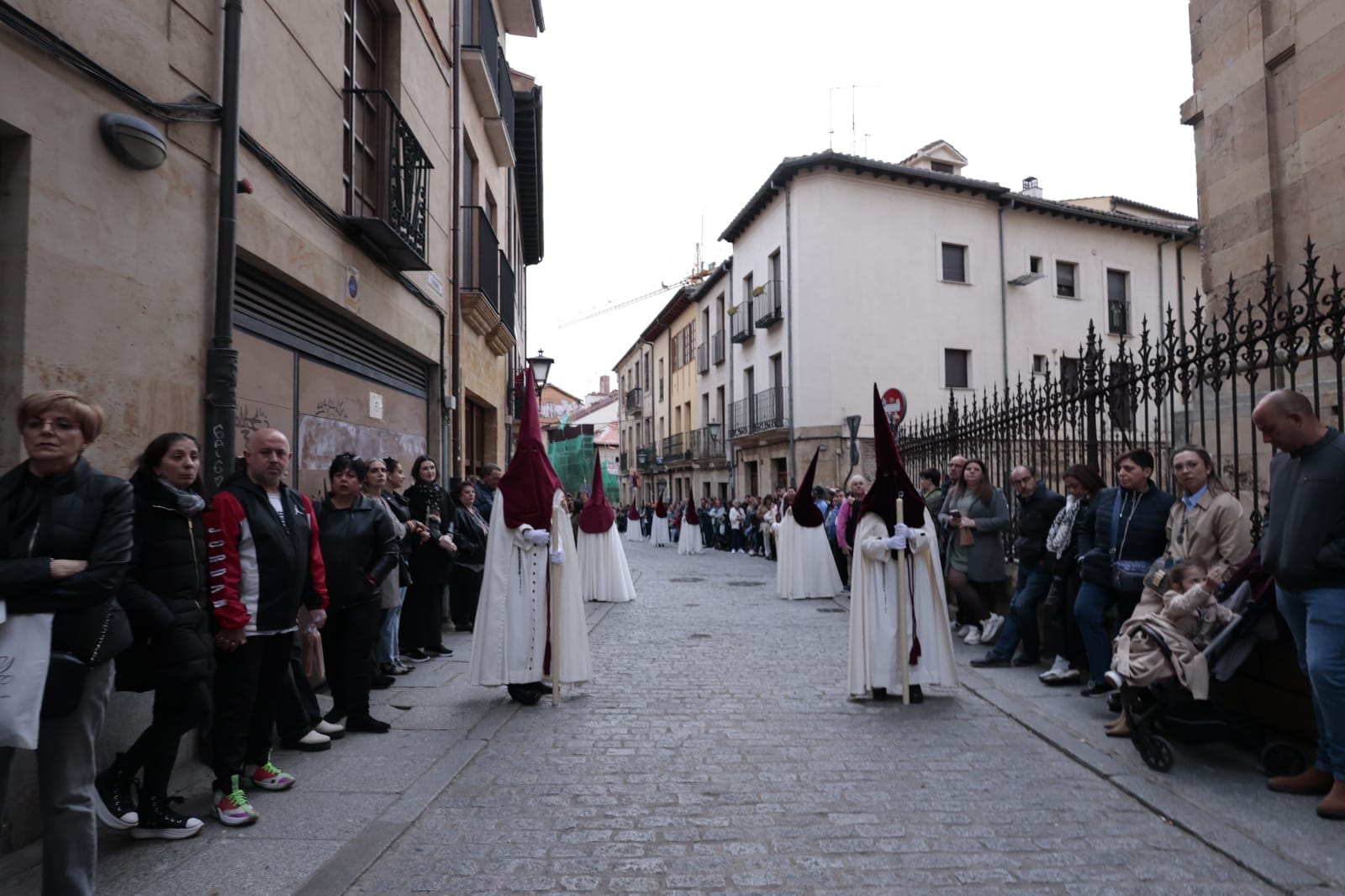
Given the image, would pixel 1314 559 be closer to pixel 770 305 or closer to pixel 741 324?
pixel 770 305

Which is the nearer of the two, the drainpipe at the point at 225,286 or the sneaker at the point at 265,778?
the sneaker at the point at 265,778

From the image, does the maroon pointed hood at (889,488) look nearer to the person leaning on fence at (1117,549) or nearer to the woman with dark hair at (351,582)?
the person leaning on fence at (1117,549)

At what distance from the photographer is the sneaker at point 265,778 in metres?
4.62

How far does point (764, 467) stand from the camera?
30.1m

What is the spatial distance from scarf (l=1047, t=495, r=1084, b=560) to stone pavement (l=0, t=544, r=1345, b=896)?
1099mm

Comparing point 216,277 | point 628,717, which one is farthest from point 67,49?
point 628,717

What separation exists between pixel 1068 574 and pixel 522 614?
421 cm

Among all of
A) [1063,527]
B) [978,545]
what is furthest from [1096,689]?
[978,545]

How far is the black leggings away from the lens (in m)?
3.85

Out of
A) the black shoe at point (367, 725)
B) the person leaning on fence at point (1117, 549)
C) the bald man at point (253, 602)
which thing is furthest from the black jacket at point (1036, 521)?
the bald man at point (253, 602)

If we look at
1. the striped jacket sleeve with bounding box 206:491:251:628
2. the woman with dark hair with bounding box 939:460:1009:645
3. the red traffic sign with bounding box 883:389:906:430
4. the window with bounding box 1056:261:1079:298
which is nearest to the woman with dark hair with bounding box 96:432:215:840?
the striped jacket sleeve with bounding box 206:491:251:628

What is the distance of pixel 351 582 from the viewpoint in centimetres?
554

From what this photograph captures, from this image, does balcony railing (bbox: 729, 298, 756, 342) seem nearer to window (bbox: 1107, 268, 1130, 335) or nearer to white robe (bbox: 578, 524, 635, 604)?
window (bbox: 1107, 268, 1130, 335)

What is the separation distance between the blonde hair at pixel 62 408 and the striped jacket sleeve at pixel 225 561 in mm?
1020
